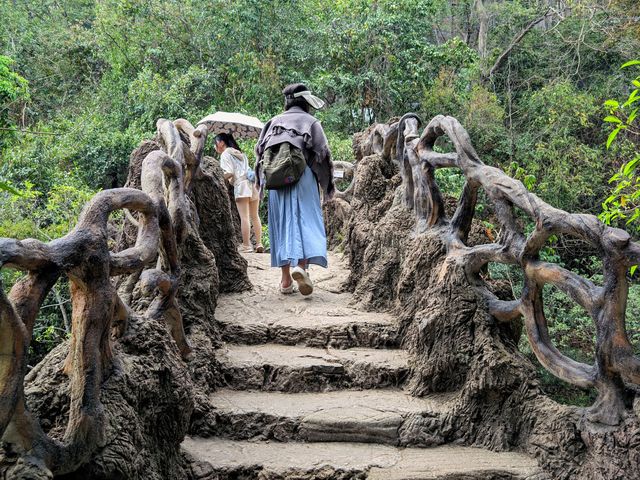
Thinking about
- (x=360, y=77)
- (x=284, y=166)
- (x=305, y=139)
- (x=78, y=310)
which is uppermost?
(x=360, y=77)

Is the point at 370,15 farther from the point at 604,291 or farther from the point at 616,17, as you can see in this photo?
the point at 604,291

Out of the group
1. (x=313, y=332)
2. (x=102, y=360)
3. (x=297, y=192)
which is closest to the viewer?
(x=102, y=360)

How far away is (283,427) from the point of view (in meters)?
4.44

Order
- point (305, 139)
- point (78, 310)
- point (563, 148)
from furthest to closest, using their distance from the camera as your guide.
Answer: point (563, 148)
point (305, 139)
point (78, 310)

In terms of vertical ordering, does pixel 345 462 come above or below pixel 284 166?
below

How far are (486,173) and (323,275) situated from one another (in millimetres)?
3488

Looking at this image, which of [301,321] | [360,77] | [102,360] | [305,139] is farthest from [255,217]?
[360,77]

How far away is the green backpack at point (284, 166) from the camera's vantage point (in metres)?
6.40

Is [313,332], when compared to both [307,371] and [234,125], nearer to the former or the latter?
[307,371]

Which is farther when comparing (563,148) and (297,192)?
(563,148)

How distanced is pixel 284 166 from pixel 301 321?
1.41 m

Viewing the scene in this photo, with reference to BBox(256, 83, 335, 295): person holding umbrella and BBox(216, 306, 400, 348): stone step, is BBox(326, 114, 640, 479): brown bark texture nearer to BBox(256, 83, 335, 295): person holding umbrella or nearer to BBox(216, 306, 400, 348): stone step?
BBox(216, 306, 400, 348): stone step

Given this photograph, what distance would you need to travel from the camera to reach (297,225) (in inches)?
259

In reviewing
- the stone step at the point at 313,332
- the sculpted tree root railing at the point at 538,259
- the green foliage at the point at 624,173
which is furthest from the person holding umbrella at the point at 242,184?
the green foliage at the point at 624,173
